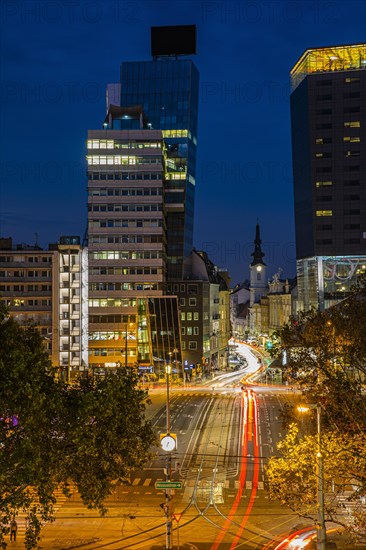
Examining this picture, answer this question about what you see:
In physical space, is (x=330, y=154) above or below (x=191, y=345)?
above

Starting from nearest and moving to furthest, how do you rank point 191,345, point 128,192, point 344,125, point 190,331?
point 128,192 → point 191,345 → point 190,331 → point 344,125

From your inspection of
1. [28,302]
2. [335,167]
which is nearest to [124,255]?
[28,302]

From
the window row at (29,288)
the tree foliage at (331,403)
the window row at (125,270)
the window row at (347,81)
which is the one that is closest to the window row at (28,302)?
the window row at (29,288)

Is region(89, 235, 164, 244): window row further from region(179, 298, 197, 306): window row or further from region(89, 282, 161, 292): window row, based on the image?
region(179, 298, 197, 306): window row

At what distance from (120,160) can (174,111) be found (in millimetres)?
30858

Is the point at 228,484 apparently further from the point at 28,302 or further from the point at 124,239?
the point at 124,239

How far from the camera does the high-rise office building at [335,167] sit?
6447 inches

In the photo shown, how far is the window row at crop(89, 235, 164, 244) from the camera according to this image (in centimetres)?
14575

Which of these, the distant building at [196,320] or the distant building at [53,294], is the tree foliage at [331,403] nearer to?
the distant building at [53,294]

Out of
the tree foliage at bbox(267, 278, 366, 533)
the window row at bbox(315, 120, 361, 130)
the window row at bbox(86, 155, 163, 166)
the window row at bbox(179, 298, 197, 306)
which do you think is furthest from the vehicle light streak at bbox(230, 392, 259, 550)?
the window row at bbox(315, 120, 361, 130)

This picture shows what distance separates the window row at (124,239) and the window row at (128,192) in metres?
8.88

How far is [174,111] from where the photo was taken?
171m

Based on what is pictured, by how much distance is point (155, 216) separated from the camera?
14575cm

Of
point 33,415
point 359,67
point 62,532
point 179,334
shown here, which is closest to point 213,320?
point 179,334
